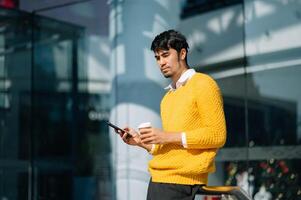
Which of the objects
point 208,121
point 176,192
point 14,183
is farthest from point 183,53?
point 14,183

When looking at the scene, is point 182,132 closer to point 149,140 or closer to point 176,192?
point 149,140

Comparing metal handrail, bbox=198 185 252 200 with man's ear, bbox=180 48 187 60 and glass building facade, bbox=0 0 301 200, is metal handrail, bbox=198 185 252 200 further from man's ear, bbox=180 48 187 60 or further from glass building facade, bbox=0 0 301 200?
glass building facade, bbox=0 0 301 200

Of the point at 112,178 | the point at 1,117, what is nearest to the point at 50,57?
the point at 1,117

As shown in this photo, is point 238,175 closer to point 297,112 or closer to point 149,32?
point 297,112

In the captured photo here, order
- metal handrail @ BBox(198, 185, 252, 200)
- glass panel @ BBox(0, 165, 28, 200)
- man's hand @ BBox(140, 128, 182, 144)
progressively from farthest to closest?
glass panel @ BBox(0, 165, 28, 200) → man's hand @ BBox(140, 128, 182, 144) → metal handrail @ BBox(198, 185, 252, 200)

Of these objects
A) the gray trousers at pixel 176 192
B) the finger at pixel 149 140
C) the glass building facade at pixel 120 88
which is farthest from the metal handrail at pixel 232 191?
the glass building facade at pixel 120 88

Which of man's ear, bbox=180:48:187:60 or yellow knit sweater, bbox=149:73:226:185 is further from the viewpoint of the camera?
man's ear, bbox=180:48:187:60

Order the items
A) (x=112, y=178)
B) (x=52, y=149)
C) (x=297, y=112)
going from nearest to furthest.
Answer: (x=297, y=112) < (x=112, y=178) < (x=52, y=149)

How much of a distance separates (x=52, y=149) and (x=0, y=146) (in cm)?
74

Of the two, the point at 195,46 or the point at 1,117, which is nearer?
the point at 195,46

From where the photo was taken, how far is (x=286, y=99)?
6.45 meters

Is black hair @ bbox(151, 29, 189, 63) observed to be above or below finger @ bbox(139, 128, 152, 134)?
above

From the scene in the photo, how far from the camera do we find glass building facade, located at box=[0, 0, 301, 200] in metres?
6.51

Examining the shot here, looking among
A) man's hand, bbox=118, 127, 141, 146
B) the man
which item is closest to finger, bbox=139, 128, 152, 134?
the man
